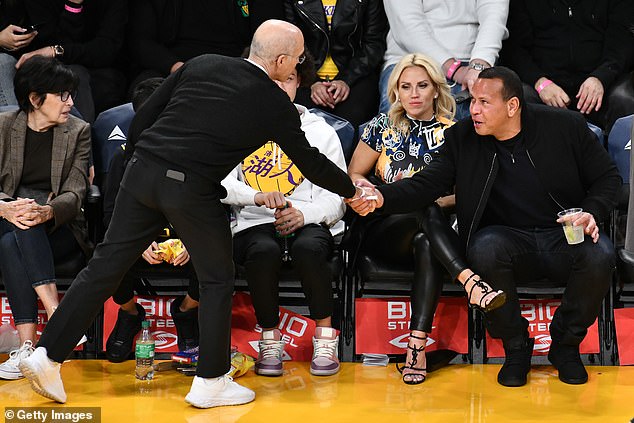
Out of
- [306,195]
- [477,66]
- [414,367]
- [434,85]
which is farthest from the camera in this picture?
[477,66]

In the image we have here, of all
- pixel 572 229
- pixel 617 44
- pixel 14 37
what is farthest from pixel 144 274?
pixel 617 44

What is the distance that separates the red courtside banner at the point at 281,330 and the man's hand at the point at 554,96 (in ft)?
6.57

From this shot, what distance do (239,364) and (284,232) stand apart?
0.67 metres

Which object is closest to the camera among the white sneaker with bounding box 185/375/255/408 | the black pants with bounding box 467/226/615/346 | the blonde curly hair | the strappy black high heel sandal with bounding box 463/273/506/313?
the white sneaker with bounding box 185/375/255/408

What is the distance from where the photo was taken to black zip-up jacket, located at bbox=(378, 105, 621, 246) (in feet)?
16.8

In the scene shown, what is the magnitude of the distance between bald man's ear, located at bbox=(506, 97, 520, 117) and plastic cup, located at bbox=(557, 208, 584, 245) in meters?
0.55

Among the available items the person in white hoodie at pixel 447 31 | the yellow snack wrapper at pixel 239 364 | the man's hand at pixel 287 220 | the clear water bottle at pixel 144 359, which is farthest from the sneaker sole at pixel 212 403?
the person in white hoodie at pixel 447 31

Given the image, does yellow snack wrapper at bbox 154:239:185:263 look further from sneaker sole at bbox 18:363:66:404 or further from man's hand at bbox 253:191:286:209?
sneaker sole at bbox 18:363:66:404

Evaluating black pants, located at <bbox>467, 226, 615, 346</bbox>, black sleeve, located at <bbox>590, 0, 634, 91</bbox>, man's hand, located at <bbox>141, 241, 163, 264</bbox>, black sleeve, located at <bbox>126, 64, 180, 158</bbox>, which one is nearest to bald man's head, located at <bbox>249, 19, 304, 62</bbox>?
black sleeve, located at <bbox>126, 64, 180, 158</bbox>

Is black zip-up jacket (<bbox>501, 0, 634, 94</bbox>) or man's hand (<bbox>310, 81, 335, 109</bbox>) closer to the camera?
man's hand (<bbox>310, 81, 335, 109</bbox>)

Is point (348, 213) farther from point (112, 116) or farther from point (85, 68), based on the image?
point (85, 68)

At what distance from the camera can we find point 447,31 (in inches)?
256

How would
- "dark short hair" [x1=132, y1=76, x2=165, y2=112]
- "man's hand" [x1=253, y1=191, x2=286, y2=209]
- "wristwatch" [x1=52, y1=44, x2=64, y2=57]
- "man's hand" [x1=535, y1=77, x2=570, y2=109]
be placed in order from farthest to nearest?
"wristwatch" [x1=52, y1=44, x2=64, y2=57], "man's hand" [x1=535, y1=77, x2=570, y2=109], "dark short hair" [x1=132, y1=76, x2=165, y2=112], "man's hand" [x1=253, y1=191, x2=286, y2=209]

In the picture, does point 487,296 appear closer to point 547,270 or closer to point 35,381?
point 547,270
